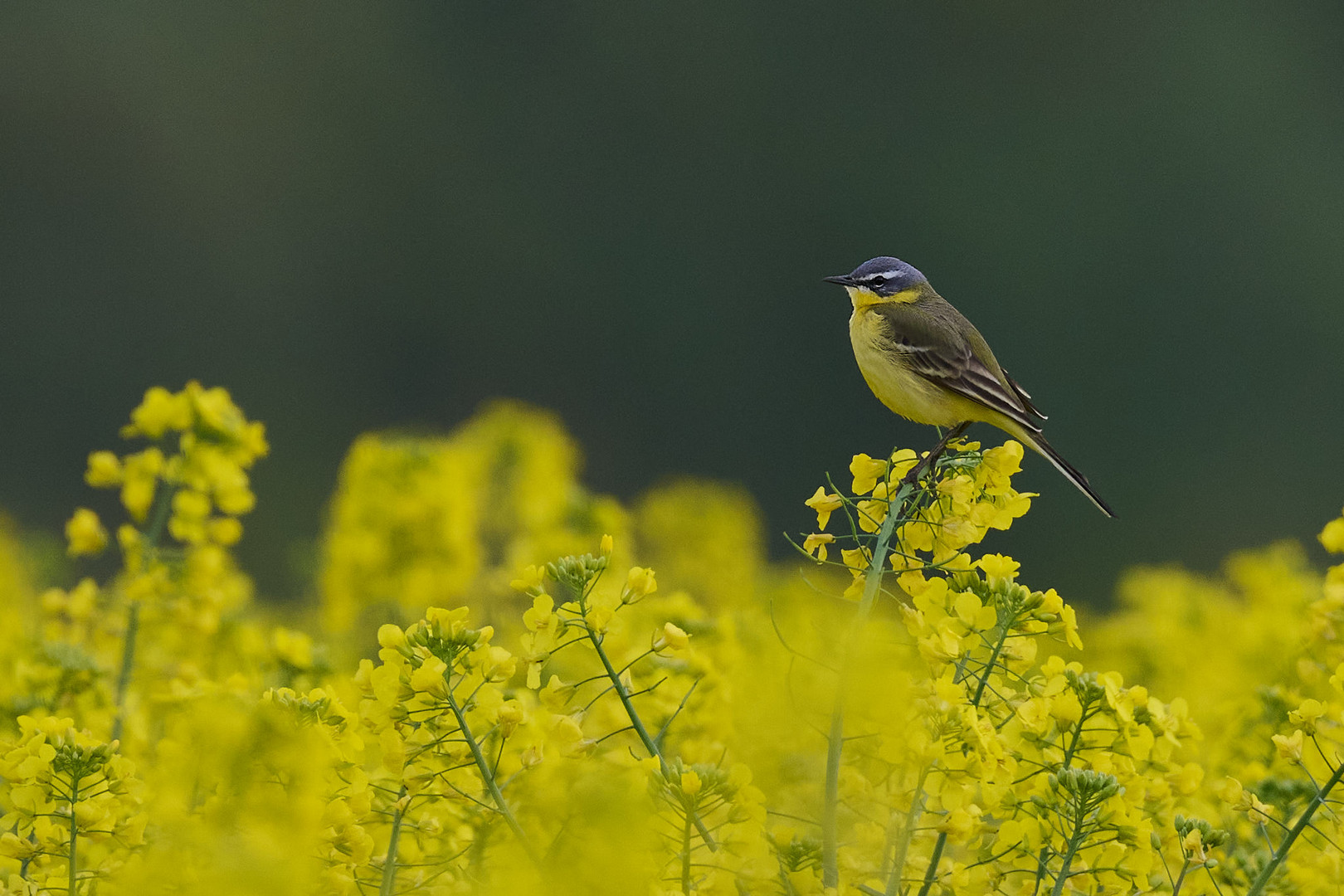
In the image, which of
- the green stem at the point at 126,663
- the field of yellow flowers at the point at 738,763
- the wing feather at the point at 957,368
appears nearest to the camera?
the field of yellow flowers at the point at 738,763

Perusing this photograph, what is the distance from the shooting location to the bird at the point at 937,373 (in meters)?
5.13

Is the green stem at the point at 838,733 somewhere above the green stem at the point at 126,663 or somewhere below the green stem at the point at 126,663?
below

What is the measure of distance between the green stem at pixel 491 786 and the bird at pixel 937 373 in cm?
260

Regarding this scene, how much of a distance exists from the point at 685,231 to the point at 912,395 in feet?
198

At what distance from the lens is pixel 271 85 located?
78.6 m

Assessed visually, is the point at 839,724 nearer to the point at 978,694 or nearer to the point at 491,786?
the point at 978,694

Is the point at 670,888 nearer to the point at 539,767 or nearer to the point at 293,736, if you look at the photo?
the point at 539,767

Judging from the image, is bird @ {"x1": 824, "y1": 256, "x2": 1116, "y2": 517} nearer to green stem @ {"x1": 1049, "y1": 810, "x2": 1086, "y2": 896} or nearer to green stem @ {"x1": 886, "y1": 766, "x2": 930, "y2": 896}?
green stem @ {"x1": 1049, "y1": 810, "x2": 1086, "y2": 896}

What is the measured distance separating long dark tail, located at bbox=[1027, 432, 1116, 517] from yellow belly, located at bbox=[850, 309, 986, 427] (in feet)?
0.69

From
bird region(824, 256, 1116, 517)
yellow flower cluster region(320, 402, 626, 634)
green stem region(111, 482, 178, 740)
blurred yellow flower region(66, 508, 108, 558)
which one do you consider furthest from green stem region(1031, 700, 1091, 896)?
yellow flower cluster region(320, 402, 626, 634)

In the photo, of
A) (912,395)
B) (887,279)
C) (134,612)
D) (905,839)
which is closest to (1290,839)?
(905,839)

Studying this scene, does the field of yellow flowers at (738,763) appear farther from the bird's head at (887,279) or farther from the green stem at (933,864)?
the bird's head at (887,279)

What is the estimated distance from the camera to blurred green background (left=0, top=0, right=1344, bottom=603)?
1994 inches

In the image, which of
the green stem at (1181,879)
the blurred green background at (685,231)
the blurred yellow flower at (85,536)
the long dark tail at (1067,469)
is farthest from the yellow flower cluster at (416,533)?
the blurred green background at (685,231)
